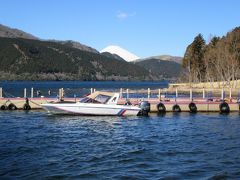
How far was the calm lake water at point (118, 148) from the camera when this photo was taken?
20844 mm

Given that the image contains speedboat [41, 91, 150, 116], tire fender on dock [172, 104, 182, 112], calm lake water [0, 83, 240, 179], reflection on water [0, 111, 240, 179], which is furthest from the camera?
tire fender on dock [172, 104, 182, 112]

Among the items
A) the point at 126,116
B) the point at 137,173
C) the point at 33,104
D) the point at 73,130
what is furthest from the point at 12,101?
the point at 137,173

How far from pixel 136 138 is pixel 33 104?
2909 cm

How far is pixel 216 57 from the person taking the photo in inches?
4941

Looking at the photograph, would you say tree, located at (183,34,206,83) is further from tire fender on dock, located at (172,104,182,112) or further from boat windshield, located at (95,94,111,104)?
boat windshield, located at (95,94,111,104)

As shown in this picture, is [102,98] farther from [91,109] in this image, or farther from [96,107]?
[91,109]

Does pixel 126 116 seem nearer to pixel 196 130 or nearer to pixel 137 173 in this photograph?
pixel 196 130

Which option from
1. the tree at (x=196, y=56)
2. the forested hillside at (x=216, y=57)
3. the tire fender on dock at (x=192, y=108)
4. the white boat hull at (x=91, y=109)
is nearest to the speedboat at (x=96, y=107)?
the white boat hull at (x=91, y=109)

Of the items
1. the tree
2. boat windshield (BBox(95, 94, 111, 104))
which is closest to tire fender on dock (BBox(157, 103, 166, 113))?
boat windshield (BBox(95, 94, 111, 104))

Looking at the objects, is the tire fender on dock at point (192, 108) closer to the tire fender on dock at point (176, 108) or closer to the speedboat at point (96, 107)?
the tire fender on dock at point (176, 108)

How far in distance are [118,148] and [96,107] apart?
19.7m

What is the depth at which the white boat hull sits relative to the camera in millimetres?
47125

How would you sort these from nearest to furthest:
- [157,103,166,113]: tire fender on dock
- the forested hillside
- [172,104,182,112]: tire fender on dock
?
[157,103,166,113]: tire fender on dock → [172,104,182,112]: tire fender on dock → the forested hillside

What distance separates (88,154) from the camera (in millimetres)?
25234
